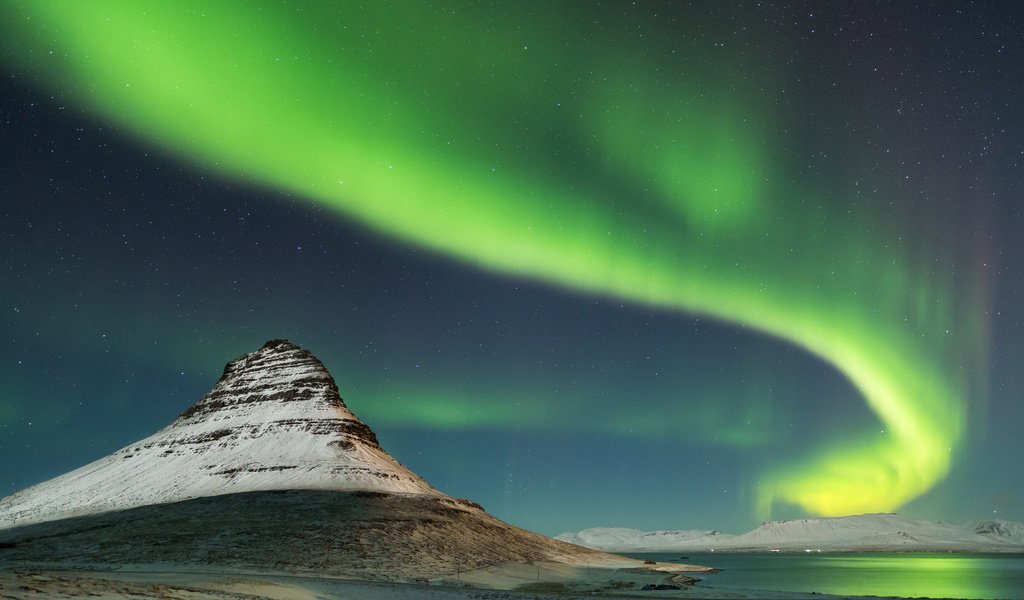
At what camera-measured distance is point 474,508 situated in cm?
11425

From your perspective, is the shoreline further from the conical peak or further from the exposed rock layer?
the conical peak

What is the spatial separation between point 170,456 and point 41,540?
233ft

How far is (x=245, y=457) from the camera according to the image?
13775cm

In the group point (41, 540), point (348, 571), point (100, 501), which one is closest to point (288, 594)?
point (348, 571)

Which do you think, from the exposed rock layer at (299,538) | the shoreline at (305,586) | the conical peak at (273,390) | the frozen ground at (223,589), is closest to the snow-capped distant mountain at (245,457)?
the conical peak at (273,390)

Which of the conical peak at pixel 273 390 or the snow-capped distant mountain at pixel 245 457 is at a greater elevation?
the conical peak at pixel 273 390

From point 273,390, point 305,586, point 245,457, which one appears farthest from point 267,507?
point 273,390

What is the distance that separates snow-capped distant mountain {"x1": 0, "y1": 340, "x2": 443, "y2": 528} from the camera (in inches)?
4715

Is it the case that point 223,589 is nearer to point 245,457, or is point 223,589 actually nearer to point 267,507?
point 267,507

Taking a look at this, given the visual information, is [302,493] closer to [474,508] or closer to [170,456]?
[474,508]

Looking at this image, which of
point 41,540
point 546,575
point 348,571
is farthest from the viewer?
point 41,540

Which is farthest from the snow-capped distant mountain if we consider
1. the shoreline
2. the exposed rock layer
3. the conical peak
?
the shoreline

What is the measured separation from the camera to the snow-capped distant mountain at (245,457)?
11975cm

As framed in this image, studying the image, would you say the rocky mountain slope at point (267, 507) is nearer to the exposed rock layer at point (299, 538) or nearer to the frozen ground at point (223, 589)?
the exposed rock layer at point (299, 538)
